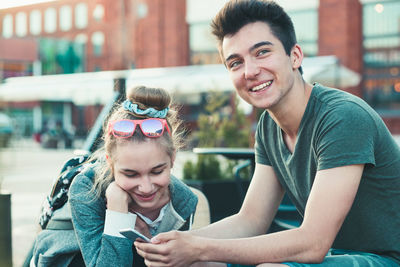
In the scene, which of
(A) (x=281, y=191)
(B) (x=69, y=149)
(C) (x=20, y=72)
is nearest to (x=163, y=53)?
(B) (x=69, y=149)

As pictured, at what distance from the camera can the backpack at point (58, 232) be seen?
7.22 ft

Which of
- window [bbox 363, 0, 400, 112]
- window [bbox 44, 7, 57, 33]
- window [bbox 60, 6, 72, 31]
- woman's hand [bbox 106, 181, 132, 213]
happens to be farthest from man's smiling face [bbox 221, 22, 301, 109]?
window [bbox 44, 7, 57, 33]

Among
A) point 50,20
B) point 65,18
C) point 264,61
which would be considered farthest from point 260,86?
point 50,20

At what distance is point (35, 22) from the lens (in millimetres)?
53906

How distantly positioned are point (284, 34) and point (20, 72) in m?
44.2

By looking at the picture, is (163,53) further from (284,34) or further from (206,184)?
(284,34)

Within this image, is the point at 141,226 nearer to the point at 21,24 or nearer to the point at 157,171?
the point at 157,171

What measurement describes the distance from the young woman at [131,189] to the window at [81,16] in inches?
1765

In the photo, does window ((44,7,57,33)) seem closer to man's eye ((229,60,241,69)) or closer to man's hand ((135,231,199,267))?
man's eye ((229,60,241,69))

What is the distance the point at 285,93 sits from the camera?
2.11m

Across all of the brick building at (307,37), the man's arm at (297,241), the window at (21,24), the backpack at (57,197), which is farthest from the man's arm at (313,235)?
the window at (21,24)

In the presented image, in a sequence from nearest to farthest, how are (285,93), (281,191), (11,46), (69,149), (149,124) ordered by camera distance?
(285,93) → (149,124) → (281,191) → (69,149) → (11,46)

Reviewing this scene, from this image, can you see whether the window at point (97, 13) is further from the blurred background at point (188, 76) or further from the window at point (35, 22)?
the window at point (35, 22)

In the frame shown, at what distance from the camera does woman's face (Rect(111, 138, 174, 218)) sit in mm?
2154
